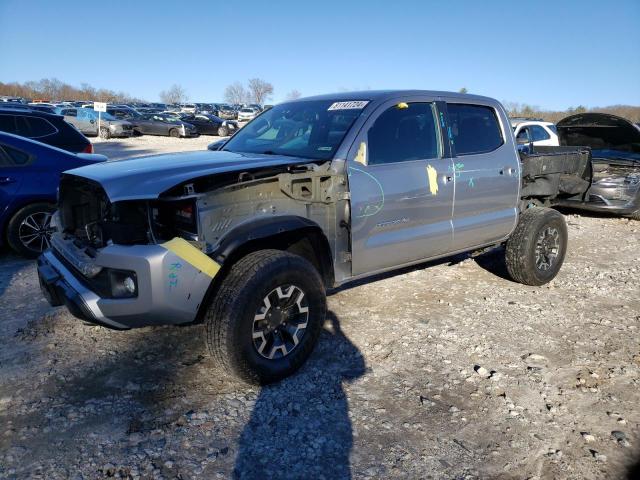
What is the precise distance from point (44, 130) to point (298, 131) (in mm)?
5978

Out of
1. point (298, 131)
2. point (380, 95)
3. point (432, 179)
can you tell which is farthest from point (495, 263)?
point (298, 131)

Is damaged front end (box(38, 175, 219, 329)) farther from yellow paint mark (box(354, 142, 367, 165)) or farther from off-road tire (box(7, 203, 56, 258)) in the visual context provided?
off-road tire (box(7, 203, 56, 258))

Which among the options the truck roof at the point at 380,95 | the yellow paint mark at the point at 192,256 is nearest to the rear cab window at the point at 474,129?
the truck roof at the point at 380,95

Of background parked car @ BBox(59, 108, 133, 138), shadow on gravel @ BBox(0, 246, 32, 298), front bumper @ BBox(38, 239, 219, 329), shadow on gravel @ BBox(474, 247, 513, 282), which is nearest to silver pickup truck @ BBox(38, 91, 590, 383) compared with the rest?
front bumper @ BBox(38, 239, 219, 329)

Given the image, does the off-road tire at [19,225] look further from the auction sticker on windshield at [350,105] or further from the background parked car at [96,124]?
the background parked car at [96,124]

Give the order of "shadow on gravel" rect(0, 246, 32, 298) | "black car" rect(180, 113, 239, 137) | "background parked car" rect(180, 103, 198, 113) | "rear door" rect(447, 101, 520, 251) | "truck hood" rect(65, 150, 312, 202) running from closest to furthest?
"truck hood" rect(65, 150, 312, 202) → "rear door" rect(447, 101, 520, 251) → "shadow on gravel" rect(0, 246, 32, 298) → "black car" rect(180, 113, 239, 137) → "background parked car" rect(180, 103, 198, 113)

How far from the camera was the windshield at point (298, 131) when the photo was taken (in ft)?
12.3

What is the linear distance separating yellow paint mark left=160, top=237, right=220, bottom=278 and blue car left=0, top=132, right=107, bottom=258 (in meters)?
3.43

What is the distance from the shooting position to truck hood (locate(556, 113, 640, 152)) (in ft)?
28.8

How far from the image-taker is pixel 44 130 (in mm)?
8086

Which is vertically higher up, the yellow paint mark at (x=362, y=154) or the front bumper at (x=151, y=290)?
the yellow paint mark at (x=362, y=154)

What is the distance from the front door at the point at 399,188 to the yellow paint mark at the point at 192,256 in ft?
3.68

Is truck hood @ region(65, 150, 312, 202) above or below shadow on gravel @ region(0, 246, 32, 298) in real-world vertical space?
above

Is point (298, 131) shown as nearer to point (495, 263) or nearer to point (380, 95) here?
point (380, 95)
